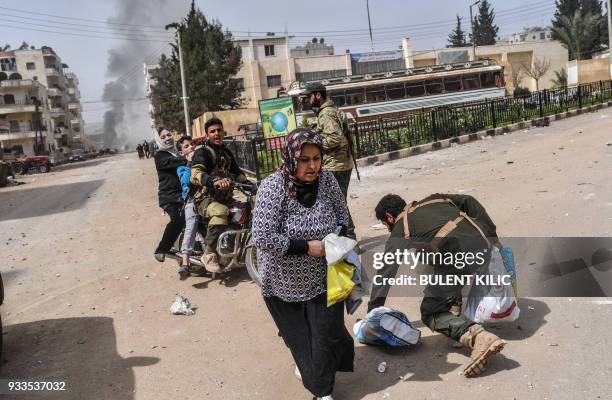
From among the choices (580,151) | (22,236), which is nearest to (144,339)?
(22,236)

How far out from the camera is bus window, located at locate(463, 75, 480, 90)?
2834 cm

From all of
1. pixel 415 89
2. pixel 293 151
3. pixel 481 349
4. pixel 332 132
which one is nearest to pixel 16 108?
pixel 415 89

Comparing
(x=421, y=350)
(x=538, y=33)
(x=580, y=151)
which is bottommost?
(x=421, y=350)

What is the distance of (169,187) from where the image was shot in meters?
6.27

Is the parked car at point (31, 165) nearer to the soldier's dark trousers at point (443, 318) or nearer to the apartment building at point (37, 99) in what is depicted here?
the apartment building at point (37, 99)

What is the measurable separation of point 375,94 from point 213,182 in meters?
22.7

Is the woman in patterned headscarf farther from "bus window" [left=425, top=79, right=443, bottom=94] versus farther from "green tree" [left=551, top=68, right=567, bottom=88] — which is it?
"green tree" [left=551, top=68, right=567, bottom=88]

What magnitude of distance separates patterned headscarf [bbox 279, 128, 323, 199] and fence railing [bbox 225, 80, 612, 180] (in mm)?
8949

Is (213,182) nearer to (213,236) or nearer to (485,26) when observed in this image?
A: (213,236)

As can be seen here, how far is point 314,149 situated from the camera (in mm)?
2998

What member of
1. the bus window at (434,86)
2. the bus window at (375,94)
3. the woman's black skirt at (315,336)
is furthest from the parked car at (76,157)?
the woman's black skirt at (315,336)

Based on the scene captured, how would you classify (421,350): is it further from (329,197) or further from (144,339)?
(144,339)

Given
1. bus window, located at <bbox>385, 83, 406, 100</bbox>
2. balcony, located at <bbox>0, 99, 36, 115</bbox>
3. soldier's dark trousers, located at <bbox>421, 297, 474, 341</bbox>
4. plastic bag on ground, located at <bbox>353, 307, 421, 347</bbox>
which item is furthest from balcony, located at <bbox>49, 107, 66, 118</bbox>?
soldier's dark trousers, located at <bbox>421, 297, 474, 341</bbox>

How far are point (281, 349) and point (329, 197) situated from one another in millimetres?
1475
